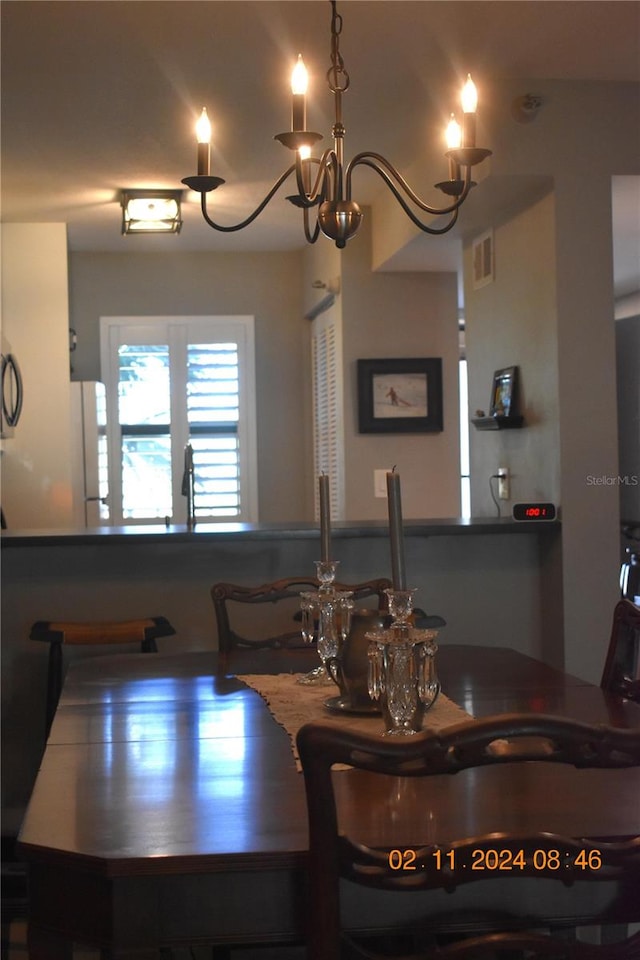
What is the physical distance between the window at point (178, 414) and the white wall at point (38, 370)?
716 millimetres

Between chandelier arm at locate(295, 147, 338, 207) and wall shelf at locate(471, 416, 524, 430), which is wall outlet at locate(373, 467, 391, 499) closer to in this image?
wall shelf at locate(471, 416, 524, 430)

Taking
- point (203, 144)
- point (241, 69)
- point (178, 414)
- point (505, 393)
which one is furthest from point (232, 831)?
point (178, 414)

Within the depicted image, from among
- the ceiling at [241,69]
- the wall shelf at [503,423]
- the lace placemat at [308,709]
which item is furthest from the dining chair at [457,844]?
the wall shelf at [503,423]

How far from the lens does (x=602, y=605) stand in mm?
3787

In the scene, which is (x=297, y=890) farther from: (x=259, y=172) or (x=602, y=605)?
(x=259, y=172)

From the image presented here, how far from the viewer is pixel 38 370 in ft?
19.3

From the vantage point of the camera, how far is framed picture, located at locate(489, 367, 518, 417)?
4.10 metres

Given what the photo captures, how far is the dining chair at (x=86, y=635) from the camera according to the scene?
339cm

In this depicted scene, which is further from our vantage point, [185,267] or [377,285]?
[185,267]

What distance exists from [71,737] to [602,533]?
2348 millimetres

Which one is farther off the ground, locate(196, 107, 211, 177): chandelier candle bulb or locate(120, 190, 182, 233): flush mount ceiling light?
locate(120, 190, 182, 233): flush mount ceiling light

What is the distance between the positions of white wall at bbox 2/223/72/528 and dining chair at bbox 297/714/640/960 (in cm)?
499

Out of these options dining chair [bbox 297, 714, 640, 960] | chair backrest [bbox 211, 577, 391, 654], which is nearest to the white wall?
chair backrest [bbox 211, 577, 391, 654]

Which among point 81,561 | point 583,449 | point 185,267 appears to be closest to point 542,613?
point 583,449
